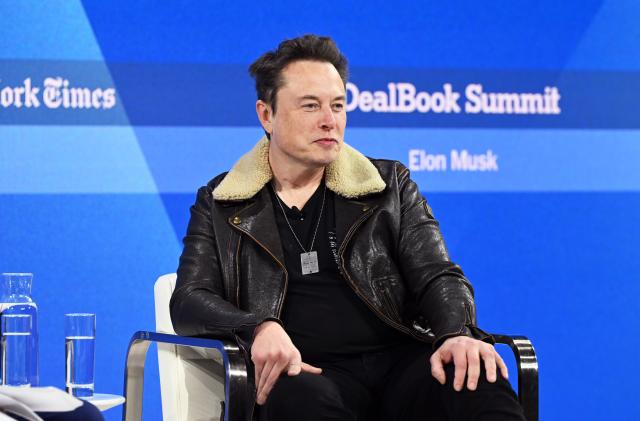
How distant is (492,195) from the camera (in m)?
4.63

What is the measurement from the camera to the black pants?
7.82 feet

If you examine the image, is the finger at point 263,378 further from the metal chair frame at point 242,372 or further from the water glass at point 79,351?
the water glass at point 79,351

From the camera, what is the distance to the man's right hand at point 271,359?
254cm

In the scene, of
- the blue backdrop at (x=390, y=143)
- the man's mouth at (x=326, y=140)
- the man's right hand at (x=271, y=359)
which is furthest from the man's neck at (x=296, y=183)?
the blue backdrop at (x=390, y=143)

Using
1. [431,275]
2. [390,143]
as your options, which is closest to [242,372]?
[431,275]

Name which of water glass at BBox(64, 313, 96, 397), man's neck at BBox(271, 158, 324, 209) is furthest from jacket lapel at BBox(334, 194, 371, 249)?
water glass at BBox(64, 313, 96, 397)

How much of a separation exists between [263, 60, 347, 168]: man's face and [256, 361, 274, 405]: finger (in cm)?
74

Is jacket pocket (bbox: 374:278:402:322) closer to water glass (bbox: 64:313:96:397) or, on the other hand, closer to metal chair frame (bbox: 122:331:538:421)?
metal chair frame (bbox: 122:331:538:421)

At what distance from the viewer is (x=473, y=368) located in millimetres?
2414

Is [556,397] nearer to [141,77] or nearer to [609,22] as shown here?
[609,22]

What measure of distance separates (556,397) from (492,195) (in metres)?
0.91

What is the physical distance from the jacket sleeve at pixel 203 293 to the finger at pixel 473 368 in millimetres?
551

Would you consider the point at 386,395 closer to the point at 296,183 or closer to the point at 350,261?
the point at 350,261

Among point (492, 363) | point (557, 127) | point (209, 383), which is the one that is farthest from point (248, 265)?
point (557, 127)
